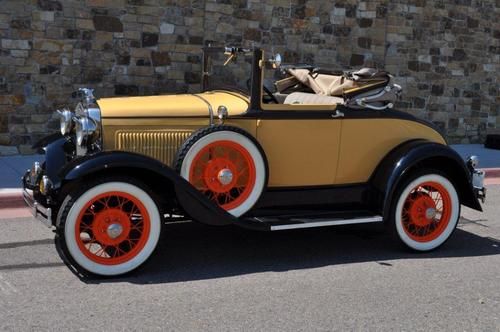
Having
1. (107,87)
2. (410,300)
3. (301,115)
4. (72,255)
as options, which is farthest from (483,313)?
(107,87)

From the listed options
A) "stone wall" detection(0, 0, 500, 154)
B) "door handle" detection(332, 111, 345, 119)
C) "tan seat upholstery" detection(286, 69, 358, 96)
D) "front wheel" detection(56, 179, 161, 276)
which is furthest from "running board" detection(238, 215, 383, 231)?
"stone wall" detection(0, 0, 500, 154)

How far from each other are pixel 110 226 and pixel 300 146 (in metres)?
1.57

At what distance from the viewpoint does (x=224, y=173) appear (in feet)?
14.2

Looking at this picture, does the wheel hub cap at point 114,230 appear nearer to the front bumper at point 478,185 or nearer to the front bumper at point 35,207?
the front bumper at point 35,207

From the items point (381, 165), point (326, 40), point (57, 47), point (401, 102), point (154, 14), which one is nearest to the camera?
point (381, 165)

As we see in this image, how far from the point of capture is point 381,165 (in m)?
4.90

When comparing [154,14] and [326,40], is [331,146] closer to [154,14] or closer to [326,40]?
[154,14]

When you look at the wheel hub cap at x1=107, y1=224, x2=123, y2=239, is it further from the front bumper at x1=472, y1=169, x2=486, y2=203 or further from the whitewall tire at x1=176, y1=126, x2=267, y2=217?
the front bumper at x1=472, y1=169, x2=486, y2=203

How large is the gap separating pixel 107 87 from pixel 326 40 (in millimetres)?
4166

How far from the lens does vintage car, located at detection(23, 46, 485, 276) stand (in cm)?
397

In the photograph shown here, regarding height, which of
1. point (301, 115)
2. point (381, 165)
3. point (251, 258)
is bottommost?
point (251, 258)

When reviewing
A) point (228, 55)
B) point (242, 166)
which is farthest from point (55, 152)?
point (228, 55)

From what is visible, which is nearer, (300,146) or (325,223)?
(325,223)

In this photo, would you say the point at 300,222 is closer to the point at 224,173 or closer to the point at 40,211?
the point at 224,173
